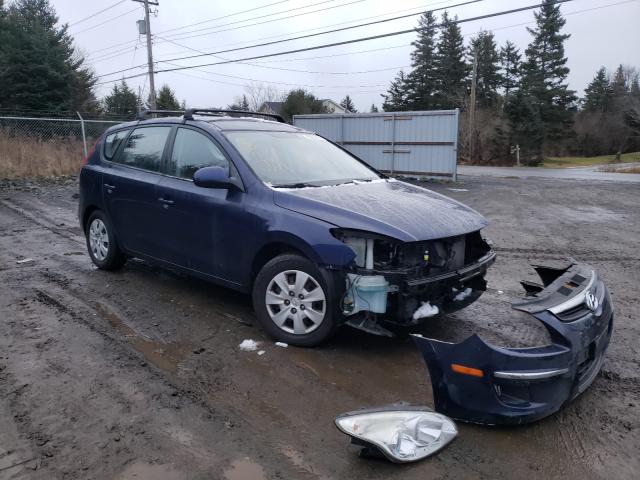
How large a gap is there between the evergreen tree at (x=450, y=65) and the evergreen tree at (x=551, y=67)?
307 inches

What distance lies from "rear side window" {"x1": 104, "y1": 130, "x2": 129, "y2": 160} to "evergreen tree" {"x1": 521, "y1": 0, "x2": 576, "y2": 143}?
44.0 meters

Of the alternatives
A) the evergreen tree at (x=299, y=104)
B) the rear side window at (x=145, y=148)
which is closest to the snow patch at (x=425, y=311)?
the rear side window at (x=145, y=148)

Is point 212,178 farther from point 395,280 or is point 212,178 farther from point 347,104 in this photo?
point 347,104

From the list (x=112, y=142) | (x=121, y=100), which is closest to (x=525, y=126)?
(x=121, y=100)

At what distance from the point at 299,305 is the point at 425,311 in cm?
92

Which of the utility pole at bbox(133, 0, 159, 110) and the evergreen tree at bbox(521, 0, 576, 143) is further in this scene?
the evergreen tree at bbox(521, 0, 576, 143)

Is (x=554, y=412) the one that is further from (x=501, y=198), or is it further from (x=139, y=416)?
(x=501, y=198)

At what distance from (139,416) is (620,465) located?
2.60 m

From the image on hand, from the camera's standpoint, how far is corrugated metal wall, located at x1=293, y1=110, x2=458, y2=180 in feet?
54.1

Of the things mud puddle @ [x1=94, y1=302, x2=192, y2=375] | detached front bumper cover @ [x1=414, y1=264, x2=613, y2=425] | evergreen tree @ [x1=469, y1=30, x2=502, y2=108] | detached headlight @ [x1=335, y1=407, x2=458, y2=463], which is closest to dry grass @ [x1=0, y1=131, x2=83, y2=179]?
mud puddle @ [x1=94, y1=302, x2=192, y2=375]

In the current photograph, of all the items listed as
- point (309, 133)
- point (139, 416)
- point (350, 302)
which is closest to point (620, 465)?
point (350, 302)

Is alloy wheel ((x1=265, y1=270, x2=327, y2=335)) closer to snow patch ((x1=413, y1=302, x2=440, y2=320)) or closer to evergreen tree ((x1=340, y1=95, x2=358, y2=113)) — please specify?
snow patch ((x1=413, y1=302, x2=440, y2=320))

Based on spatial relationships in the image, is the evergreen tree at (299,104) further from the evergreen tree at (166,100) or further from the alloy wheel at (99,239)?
the alloy wheel at (99,239)

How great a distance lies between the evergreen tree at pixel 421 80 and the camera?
5178 centimetres
